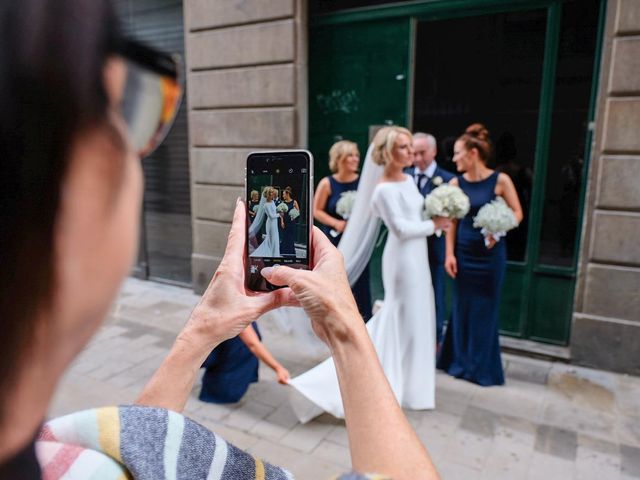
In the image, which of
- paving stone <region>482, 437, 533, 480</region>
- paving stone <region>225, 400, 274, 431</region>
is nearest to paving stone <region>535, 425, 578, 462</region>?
paving stone <region>482, 437, 533, 480</region>

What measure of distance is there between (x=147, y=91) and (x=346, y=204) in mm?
4847

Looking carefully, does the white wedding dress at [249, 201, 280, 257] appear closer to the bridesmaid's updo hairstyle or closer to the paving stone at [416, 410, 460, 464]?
the paving stone at [416, 410, 460, 464]

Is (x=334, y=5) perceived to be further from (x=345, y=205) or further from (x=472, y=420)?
(x=472, y=420)

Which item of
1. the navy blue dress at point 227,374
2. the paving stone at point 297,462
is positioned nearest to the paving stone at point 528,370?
the paving stone at point 297,462

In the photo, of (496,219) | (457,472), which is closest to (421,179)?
(496,219)

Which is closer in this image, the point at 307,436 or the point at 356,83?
the point at 307,436

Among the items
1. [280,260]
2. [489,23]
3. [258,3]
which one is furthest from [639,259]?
[258,3]

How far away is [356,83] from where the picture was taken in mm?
6109

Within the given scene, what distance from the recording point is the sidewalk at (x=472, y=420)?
3389mm

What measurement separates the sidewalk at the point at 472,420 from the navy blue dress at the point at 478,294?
190mm

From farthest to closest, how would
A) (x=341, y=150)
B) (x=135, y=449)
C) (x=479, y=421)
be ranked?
(x=341, y=150) < (x=479, y=421) < (x=135, y=449)

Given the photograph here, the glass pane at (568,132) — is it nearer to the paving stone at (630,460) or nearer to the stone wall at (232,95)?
the paving stone at (630,460)

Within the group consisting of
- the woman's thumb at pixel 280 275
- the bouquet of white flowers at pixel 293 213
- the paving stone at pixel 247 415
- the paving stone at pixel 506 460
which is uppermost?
the bouquet of white flowers at pixel 293 213

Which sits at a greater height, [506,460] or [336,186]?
[336,186]
